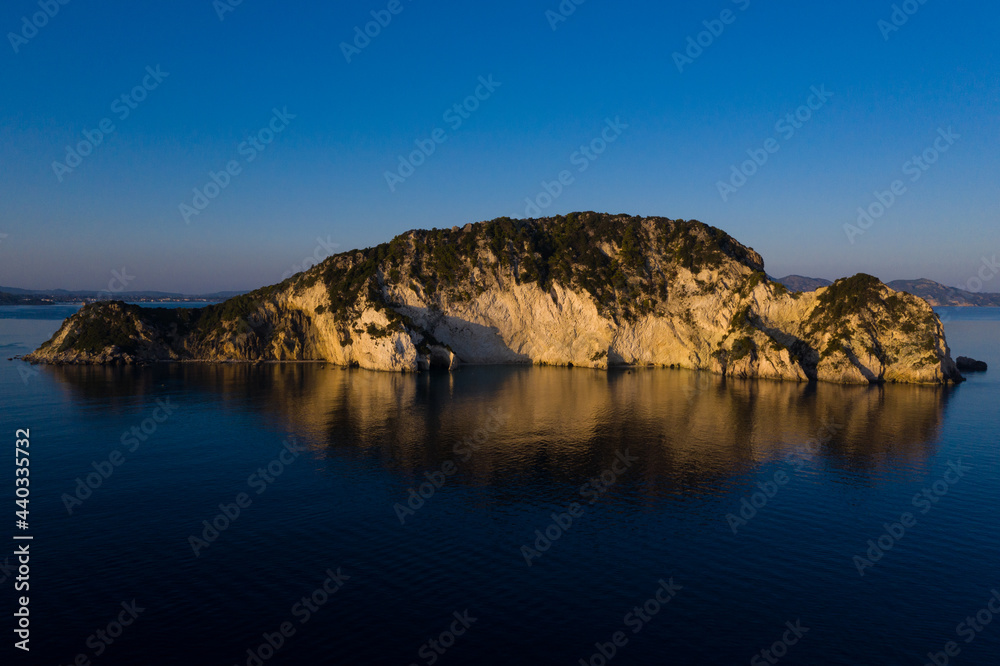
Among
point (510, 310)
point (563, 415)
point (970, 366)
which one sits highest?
point (510, 310)

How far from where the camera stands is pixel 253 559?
107 feet

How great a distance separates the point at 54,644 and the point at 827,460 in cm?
5538

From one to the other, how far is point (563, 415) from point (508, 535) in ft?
120

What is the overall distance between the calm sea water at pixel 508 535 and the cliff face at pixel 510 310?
135ft

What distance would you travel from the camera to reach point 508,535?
36.4m

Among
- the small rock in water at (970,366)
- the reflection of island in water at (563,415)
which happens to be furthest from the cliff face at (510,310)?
the small rock in water at (970,366)

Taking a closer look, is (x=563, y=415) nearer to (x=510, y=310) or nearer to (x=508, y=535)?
(x=508, y=535)

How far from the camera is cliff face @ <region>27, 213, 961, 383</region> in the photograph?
112 m

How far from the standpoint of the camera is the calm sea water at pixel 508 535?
2578cm

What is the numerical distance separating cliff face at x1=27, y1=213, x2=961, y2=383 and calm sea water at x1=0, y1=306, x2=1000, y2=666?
41195 mm

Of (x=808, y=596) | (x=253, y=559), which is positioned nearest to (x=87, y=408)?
(x=253, y=559)

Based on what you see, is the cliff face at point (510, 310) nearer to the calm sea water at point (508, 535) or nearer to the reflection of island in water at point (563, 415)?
the reflection of island in water at point (563, 415)

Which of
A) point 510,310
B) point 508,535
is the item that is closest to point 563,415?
point 508,535

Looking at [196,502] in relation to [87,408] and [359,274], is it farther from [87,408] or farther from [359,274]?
[359,274]
